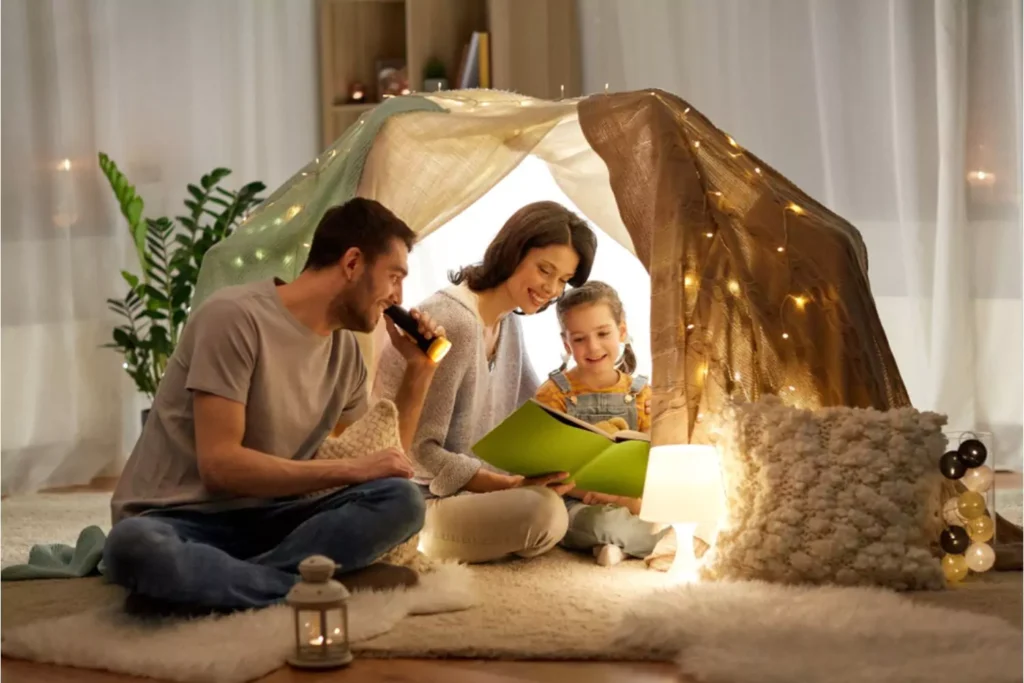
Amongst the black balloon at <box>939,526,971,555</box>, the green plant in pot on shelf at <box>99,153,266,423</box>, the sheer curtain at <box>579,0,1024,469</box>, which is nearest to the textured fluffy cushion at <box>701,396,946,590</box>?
the black balloon at <box>939,526,971,555</box>

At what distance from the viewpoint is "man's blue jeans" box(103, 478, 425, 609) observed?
2.20 meters

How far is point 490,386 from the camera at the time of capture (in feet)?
10.3

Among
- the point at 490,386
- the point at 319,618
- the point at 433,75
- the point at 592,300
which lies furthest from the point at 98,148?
the point at 319,618

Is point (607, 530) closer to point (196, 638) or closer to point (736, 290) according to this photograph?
point (736, 290)

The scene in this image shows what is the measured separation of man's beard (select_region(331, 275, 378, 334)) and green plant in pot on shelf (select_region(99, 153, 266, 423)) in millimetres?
1723

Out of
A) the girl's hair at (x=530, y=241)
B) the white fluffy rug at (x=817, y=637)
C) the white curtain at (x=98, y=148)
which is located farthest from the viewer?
the white curtain at (x=98, y=148)

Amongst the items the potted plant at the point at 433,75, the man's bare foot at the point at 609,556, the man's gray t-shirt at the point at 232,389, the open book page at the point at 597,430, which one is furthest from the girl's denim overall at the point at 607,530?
the potted plant at the point at 433,75

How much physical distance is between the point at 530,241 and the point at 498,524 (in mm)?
674

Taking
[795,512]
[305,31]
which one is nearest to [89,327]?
[305,31]

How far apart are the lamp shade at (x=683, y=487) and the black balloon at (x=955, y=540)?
0.41m

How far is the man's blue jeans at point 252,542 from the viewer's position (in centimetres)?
220

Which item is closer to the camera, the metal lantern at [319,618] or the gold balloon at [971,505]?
the metal lantern at [319,618]

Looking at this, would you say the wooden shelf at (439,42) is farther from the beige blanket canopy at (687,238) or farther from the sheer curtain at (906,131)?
the beige blanket canopy at (687,238)

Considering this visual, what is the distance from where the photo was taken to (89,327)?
4.50m
